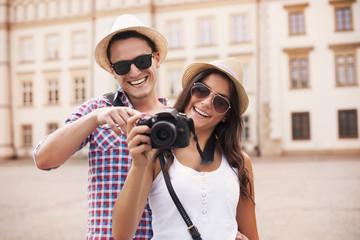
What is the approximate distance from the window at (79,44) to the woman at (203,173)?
23.4m

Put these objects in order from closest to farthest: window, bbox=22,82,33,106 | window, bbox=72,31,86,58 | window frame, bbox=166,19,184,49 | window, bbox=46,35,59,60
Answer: window frame, bbox=166,19,184,49, window, bbox=72,31,86,58, window, bbox=46,35,59,60, window, bbox=22,82,33,106

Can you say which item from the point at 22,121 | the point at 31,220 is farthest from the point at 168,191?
the point at 22,121

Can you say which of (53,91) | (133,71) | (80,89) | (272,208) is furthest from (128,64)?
(53,91)

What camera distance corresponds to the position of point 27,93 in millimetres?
25062

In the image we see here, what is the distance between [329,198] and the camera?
303 inches

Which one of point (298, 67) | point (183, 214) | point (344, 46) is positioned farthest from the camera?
point (298, 67)

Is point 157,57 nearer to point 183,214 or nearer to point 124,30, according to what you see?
point 124,30

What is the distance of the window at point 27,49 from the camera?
25.2 meters

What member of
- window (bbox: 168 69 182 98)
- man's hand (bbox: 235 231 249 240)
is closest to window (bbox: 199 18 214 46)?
window (bbox: 168 69 182 98)

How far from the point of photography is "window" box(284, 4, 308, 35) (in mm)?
20125

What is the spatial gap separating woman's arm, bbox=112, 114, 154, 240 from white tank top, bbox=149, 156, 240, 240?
0.12 metres

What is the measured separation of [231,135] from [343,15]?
67.9ft

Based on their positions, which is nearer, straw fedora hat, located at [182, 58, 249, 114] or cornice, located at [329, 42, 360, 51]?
straw fedora hat, located at [182, 58, 249, 114]

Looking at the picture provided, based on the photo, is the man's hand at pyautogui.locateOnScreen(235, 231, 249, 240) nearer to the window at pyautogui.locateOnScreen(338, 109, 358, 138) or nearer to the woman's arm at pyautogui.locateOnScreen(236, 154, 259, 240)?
the woman's arm at pyautogui.locateOnScreen(236, 154, 259, 240)
